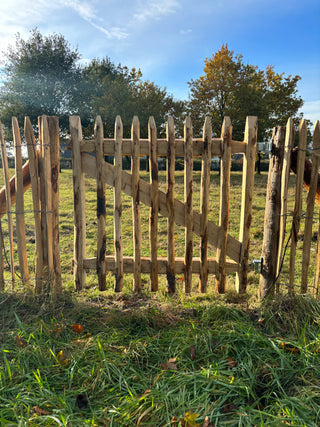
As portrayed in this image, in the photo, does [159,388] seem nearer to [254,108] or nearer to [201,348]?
[201,348]

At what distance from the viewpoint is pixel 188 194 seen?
12.5ft

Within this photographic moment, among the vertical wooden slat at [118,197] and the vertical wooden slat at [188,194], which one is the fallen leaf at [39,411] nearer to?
the vertical wooden slat at [118,197]

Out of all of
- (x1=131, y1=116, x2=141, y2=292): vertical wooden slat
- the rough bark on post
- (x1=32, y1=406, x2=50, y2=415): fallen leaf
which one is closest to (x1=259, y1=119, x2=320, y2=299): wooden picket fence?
the rough bark on post

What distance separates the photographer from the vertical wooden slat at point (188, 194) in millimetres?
3734

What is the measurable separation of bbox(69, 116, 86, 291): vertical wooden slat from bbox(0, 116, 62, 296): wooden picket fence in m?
0.24

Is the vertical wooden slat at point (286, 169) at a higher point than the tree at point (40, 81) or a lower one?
lower

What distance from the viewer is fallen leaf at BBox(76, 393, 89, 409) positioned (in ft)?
8.33

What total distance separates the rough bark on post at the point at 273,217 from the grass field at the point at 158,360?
0.99 ft

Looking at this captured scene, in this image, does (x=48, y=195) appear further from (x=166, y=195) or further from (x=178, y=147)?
(x=178, y=147)

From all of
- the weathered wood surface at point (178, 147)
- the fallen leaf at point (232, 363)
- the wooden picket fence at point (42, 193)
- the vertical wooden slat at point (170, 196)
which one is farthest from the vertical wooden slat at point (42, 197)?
the fallen leaf at point (232, 363)

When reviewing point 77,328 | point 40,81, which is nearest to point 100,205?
point 77,328

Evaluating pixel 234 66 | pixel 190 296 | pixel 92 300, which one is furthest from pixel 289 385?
pixel 234 66

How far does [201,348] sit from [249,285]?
1.95 m

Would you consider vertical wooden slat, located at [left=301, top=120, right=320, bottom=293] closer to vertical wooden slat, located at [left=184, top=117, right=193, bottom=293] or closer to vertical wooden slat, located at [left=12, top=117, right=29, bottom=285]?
vertical wooden slat, located at [left=184, top=117, right=193, bottom=293]
